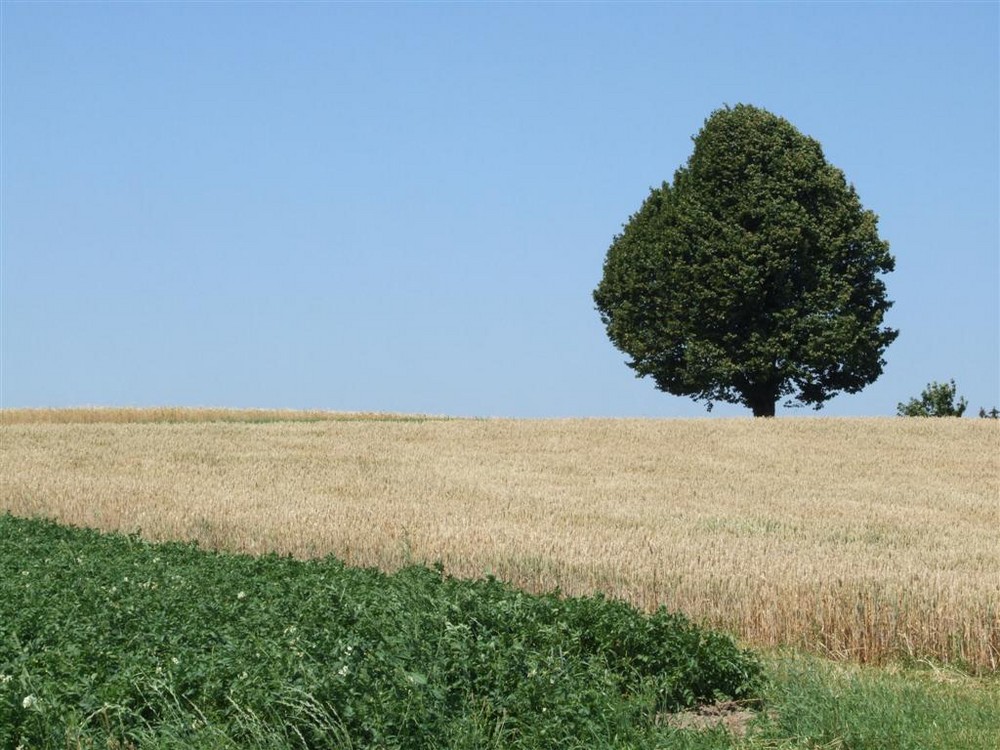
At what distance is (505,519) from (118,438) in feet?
65.5

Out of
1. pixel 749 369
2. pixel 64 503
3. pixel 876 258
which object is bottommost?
pixel 64 503

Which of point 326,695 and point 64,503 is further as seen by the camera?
point 64,503

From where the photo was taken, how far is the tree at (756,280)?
45188 mm

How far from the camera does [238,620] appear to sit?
1046cm

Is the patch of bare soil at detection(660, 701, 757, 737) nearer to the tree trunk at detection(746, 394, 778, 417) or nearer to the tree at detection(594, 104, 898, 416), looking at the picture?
the tree at detection(594, 104, 898, 416)

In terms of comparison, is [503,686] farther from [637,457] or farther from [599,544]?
[637,457]

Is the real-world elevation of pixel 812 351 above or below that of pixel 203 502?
above

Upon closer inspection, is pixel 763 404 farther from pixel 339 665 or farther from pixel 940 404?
pixel 339 665

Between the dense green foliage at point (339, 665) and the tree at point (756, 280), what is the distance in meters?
34.6

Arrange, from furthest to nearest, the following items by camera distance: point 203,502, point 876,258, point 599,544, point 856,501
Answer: point 876,258 < point 856,501 < point 203,502 < point 599,544

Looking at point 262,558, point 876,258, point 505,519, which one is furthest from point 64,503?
point 876,258

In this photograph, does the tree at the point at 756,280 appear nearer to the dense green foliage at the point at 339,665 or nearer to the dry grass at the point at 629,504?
the dry grass at the point at 629,504

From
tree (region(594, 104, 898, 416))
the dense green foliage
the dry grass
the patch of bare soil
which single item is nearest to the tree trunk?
tree (region(594, 104, 898, 416))

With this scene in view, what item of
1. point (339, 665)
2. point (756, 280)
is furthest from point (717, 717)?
point (756, 280)
